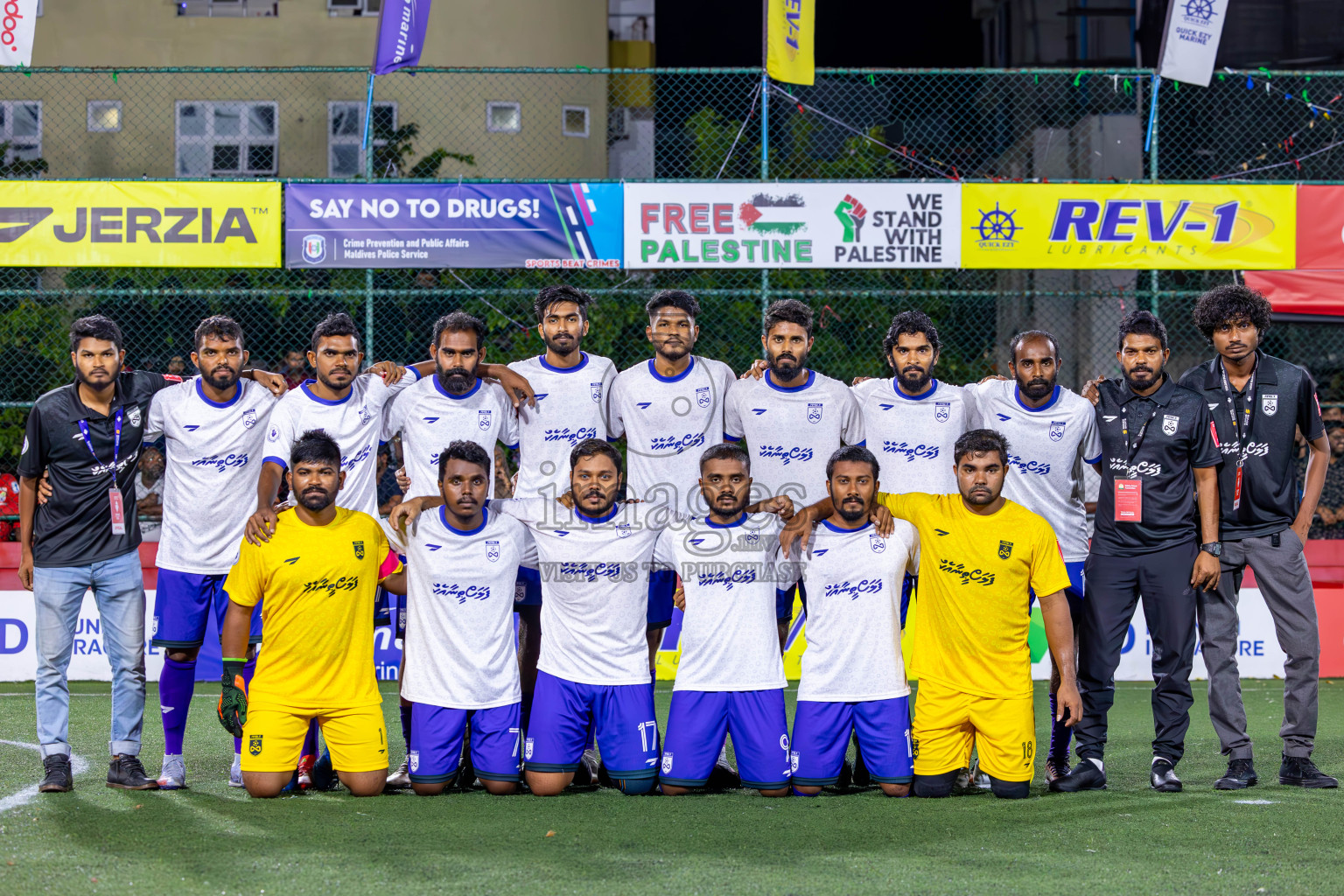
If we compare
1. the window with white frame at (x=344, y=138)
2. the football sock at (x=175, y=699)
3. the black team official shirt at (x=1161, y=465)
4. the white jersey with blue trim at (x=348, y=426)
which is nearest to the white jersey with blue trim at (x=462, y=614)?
the white jersey with blue trim at (x=348, y=426)

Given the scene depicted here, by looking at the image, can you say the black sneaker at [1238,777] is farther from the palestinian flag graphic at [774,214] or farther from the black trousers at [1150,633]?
the palestinian flag graphic at [774,214]

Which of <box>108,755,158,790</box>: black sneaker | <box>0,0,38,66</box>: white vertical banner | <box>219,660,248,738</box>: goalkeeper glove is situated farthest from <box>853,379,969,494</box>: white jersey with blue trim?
<box>0,0,38,66</box>: white vertical banner

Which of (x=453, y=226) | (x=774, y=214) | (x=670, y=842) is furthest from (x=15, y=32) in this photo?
(x=670, y=842)

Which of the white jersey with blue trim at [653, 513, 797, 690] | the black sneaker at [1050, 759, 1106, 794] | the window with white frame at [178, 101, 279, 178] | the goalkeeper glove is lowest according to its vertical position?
the black sneaker at [1050, 759, 1106, 794]

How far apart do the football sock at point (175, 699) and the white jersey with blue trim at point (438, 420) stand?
132cm

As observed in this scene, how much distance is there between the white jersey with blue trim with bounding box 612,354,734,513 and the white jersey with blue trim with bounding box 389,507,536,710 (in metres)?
0.82

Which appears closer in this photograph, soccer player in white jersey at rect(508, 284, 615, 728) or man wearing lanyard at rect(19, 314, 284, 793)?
man wearing lanyard at rect(19, 314, 284, 793)

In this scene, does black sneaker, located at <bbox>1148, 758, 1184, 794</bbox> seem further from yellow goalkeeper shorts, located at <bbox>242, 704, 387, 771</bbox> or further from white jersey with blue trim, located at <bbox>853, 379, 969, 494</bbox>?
yellow goalkeeper shorts, located at <bbox>242, 704, 387, 771</bbox>

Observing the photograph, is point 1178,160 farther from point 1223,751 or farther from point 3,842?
point 3,842

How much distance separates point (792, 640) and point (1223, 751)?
3.83 m

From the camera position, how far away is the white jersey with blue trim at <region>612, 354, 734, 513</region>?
6598mm

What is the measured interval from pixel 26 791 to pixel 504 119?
13928 millimetres

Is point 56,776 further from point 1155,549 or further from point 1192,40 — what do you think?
point 1192,40

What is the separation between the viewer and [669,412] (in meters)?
6.62
